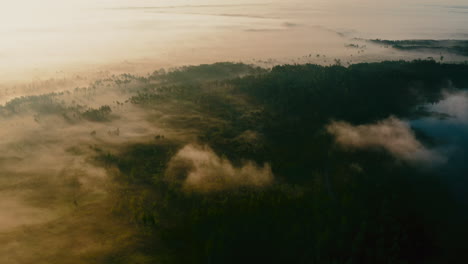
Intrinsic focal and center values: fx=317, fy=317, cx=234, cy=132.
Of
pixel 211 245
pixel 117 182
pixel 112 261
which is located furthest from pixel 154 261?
pixel 117 182

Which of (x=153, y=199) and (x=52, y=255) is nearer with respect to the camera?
(x=52, y=255)

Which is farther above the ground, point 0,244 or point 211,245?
point 0,244

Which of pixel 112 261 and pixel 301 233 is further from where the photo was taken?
pixel 301 233

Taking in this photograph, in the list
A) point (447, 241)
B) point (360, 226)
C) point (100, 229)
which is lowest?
point (447, 241)

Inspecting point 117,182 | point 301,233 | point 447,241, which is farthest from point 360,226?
point 117,182

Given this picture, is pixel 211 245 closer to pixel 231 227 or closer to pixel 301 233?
pixel 231 227

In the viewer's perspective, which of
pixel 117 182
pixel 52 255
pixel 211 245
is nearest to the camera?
pixel 52 255

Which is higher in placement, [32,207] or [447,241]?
[32,207]

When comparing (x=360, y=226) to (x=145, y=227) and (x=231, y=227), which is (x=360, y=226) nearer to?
(x=231, y=227)

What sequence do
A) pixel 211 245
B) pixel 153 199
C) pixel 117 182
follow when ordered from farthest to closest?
1. pixel 117 182
2. pixel 153 199
3. pixel 211 245
